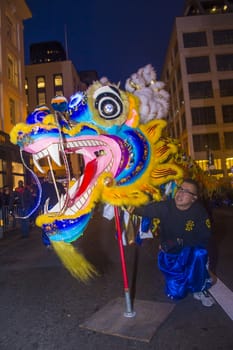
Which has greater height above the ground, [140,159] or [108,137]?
[108,137]

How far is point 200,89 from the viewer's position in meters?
38.0

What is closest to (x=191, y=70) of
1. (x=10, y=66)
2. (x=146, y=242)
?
(x=10, y=66)

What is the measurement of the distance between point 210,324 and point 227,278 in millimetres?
1516

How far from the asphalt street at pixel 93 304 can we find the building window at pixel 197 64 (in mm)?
35287

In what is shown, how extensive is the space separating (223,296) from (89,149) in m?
2.25

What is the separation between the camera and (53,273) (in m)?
5.08

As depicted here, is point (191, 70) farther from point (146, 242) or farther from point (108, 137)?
point (108, 137)

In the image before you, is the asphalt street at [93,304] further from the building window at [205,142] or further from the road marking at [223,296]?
the building window at [205,142]

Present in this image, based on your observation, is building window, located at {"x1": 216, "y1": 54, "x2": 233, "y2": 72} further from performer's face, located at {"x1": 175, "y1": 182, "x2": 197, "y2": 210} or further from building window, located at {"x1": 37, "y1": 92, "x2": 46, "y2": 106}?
performer's face, located at {"x1": 175, "y1": 182, "x2": 197, "y2": 210}

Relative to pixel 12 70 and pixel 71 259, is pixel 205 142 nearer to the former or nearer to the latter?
pixel 12 70

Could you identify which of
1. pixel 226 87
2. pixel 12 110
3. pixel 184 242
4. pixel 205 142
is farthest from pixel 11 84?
pixel 226 87

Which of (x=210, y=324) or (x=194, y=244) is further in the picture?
(x=194, y=244)

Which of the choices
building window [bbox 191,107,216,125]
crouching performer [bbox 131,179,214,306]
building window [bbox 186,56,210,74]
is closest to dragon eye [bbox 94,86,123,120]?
crouching performer [bbox 131,179,214,306]

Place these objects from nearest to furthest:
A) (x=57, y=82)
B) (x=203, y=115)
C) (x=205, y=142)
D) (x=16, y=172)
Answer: (x=16, y=172)
(x=205, y=142)
(x=203, y=115)
(x=57, y=82)
